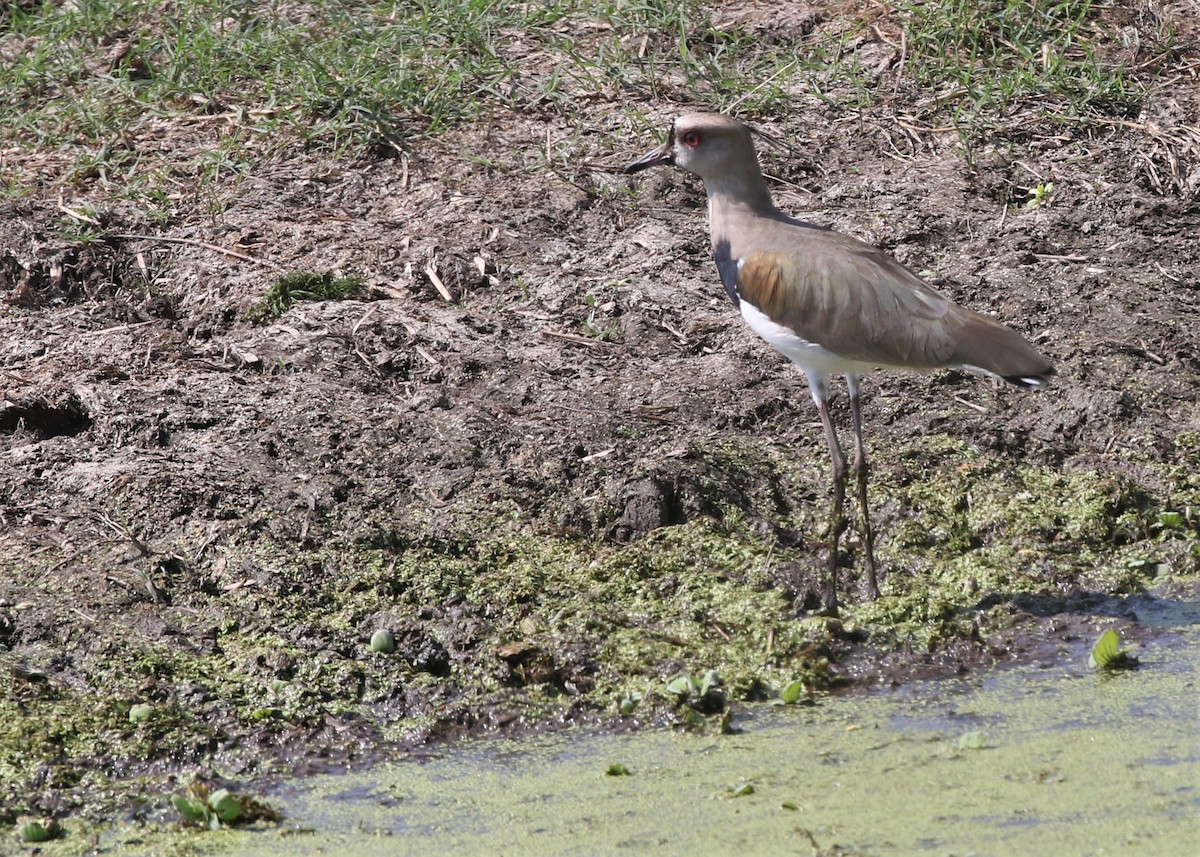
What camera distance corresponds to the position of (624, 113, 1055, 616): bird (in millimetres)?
4938

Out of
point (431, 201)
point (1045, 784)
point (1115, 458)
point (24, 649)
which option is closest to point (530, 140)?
point (431, 201)

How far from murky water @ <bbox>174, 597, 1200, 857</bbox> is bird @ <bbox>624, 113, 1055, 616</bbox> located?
745 mm

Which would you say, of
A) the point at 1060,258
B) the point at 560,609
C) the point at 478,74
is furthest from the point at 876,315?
the point at 478,74

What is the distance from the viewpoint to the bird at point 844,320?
16.2 ft

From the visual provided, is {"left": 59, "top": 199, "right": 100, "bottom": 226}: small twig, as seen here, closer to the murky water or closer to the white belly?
the white belly

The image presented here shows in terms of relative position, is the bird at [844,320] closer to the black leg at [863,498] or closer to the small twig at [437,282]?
the black leg at [863,498]

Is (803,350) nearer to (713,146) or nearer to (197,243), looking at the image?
(713,146)

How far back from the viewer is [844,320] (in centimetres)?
503

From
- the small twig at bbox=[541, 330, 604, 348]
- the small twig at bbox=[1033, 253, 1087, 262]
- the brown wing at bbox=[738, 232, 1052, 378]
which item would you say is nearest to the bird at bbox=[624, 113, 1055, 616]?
the brown wing at bbox=[738, 232, 1052, 378]

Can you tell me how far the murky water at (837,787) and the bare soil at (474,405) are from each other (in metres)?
0.25

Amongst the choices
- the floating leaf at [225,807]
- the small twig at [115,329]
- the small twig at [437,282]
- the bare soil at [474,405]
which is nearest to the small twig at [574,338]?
the bare soil at [474,405]

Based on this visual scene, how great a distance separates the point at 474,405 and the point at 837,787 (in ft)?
7.82

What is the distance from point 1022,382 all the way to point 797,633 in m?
1.02

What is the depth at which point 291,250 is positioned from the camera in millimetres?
6988
